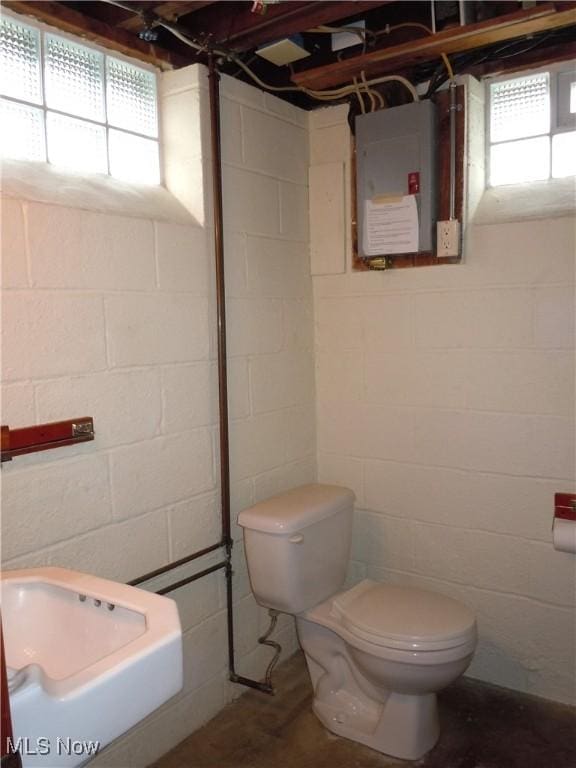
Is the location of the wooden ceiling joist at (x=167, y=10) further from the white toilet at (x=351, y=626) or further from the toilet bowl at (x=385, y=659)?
the toilet bowl at (x=385, y=659)

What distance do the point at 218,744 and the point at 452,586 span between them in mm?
987

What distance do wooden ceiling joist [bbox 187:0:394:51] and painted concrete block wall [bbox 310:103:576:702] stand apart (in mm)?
575

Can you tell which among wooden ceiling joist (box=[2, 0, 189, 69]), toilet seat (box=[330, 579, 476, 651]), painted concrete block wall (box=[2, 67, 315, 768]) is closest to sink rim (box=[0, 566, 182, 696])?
painted concrete block wall (box=[2, 67, 315, 768])

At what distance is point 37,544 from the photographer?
1564 mm

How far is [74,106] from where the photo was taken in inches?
71.9

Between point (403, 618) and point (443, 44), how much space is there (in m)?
1.80

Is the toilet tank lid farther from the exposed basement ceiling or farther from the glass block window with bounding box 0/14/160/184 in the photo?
the exposed basement ceiling

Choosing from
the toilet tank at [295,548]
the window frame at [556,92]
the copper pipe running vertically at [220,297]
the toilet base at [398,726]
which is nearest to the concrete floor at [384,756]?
the toilet base at [398,726]

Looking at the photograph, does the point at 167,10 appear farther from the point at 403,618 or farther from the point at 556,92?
the point at 403,618

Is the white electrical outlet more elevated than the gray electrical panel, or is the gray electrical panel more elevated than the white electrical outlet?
the gray electrical panel

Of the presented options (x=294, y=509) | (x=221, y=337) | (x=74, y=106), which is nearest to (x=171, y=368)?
(x=221, y=337)

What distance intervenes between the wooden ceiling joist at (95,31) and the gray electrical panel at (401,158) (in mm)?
702

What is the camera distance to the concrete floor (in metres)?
1.90

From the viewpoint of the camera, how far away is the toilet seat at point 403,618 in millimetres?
1801
